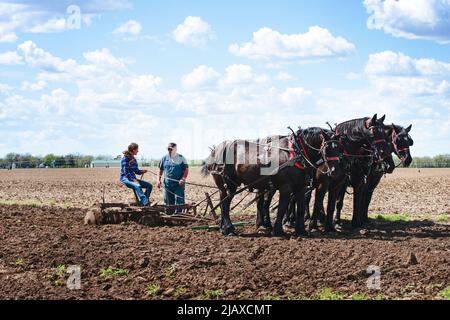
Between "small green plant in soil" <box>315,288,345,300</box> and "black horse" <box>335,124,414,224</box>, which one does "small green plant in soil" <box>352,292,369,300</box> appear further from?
"black horse" <box>335,124,414,224</box>

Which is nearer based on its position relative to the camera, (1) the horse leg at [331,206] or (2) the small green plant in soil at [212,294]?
(2) the small green plant in soil at [212,294]

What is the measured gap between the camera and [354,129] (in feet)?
51.9

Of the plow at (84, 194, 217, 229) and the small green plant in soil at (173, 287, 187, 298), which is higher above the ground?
the plow at (84, 194, 217, 229)

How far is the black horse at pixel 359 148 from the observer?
15445mm

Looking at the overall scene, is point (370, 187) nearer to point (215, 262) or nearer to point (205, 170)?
point (205, 170)

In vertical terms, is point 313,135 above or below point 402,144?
above

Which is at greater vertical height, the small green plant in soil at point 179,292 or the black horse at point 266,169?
the black horse at point 266,169

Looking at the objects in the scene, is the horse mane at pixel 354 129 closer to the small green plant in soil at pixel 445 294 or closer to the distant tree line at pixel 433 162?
the small green plant in soil at pixel 445 294

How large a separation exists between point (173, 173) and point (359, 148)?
455 centimetres

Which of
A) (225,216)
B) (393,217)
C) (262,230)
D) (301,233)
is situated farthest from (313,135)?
(393,217)

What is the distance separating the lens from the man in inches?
678

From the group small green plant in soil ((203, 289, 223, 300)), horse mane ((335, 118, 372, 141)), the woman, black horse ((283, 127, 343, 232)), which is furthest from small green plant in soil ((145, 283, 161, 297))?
horse mane ((335, 118, 372, 141))

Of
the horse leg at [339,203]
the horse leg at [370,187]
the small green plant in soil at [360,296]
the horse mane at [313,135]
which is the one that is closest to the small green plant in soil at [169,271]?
the small green plant in soil at [360,296]
